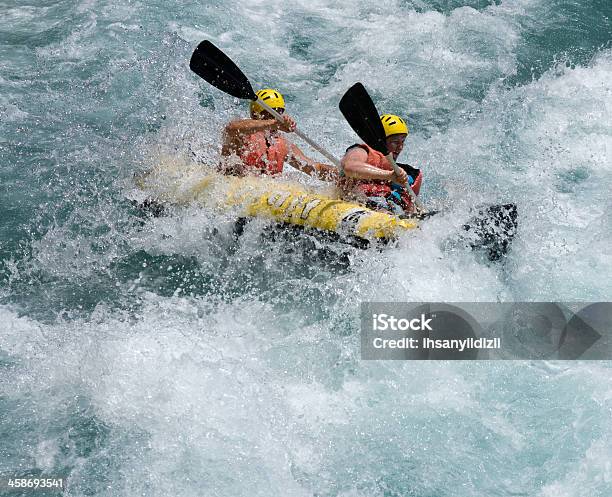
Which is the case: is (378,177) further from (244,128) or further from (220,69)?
(220,69)

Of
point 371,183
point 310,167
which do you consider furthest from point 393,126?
point 310,167

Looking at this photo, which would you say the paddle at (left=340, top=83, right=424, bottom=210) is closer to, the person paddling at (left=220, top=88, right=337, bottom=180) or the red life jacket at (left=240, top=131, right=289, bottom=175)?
the person paddling at (left=220, top=88, right=337, bottom=180)

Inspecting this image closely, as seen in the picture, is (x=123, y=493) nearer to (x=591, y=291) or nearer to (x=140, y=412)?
(x=140, y=412)

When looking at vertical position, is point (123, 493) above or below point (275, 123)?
below

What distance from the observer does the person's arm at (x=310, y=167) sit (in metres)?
6.65

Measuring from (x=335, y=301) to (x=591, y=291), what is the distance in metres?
2.02

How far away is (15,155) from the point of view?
24.2 ft

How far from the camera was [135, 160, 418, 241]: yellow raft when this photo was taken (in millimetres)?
5523

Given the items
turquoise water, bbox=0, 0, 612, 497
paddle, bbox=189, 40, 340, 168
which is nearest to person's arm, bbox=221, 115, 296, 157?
paddle, bbox=189, 40, 340, 168

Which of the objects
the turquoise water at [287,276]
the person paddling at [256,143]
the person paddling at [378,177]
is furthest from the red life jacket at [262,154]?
the person paddling at [378,177]

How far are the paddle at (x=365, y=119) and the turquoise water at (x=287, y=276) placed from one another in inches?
28.8

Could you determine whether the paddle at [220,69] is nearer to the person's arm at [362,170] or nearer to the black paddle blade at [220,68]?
the black paddle blade at [220,68]

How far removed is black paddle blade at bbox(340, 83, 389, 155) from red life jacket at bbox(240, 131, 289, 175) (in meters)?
0.89

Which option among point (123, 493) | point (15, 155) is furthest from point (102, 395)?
point (15, 155)
